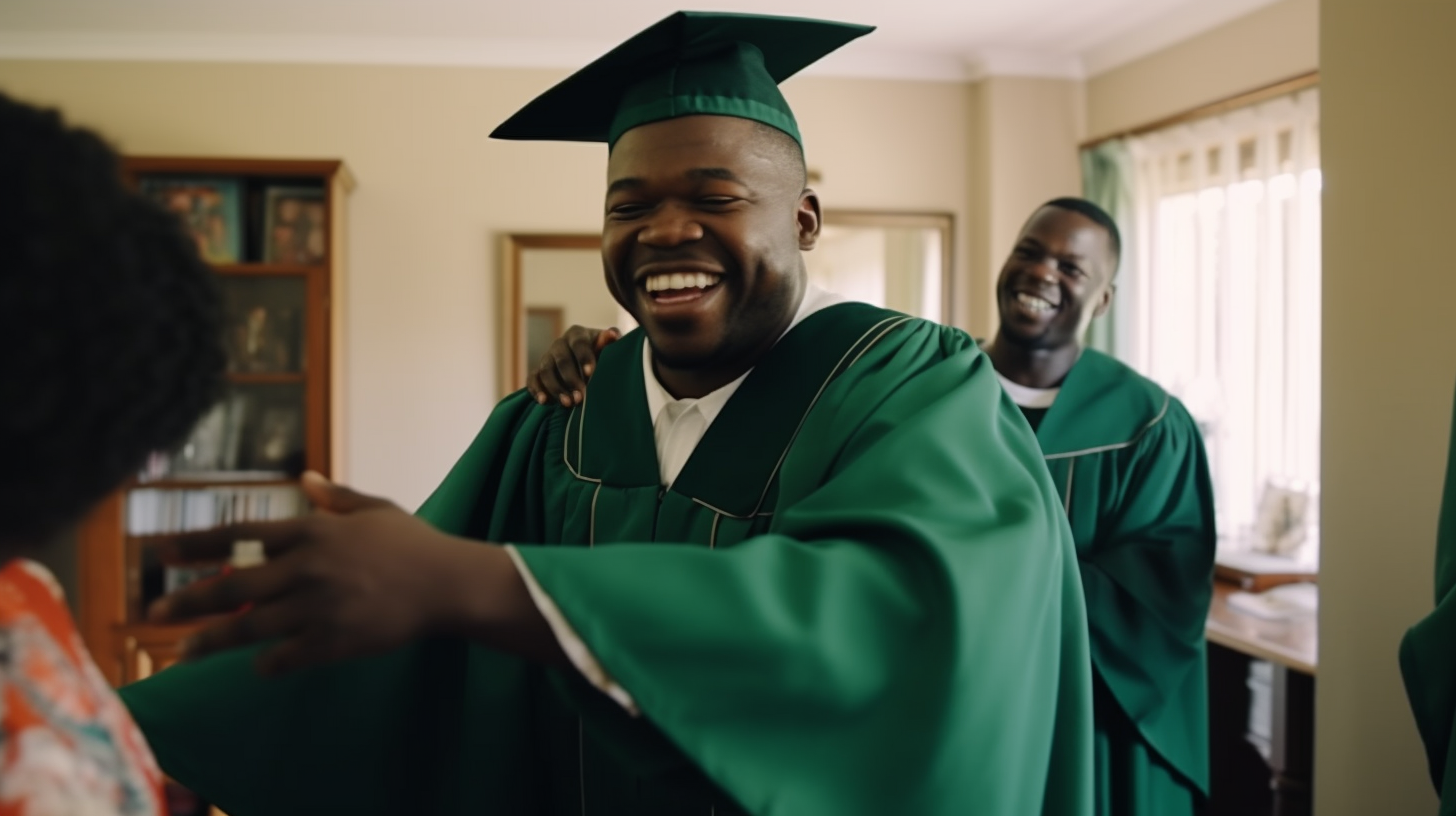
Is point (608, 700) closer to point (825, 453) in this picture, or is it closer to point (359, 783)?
point (825, 453)

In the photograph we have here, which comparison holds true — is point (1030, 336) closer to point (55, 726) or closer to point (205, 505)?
point (55, 726)

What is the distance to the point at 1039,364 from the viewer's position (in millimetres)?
2484

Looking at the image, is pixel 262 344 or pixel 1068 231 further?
pixel 262 344

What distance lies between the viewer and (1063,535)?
1.06 meters

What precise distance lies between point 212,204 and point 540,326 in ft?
4.40

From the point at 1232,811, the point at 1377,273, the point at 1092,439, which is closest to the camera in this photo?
the point at 1377,273


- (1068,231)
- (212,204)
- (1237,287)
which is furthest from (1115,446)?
(212,204)

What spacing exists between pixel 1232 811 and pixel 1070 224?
218cm

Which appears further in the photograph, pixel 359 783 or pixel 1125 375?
pixel 1125 375

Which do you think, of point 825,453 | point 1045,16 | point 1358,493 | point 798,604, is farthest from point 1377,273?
point 1045,16

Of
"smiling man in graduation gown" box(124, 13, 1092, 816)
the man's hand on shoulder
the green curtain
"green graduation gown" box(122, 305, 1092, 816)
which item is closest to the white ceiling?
the green curtain

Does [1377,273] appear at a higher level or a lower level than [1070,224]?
lower

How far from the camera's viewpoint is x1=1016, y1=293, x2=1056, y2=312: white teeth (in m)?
2.44

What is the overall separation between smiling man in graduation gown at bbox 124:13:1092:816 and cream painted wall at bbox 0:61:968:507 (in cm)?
337
